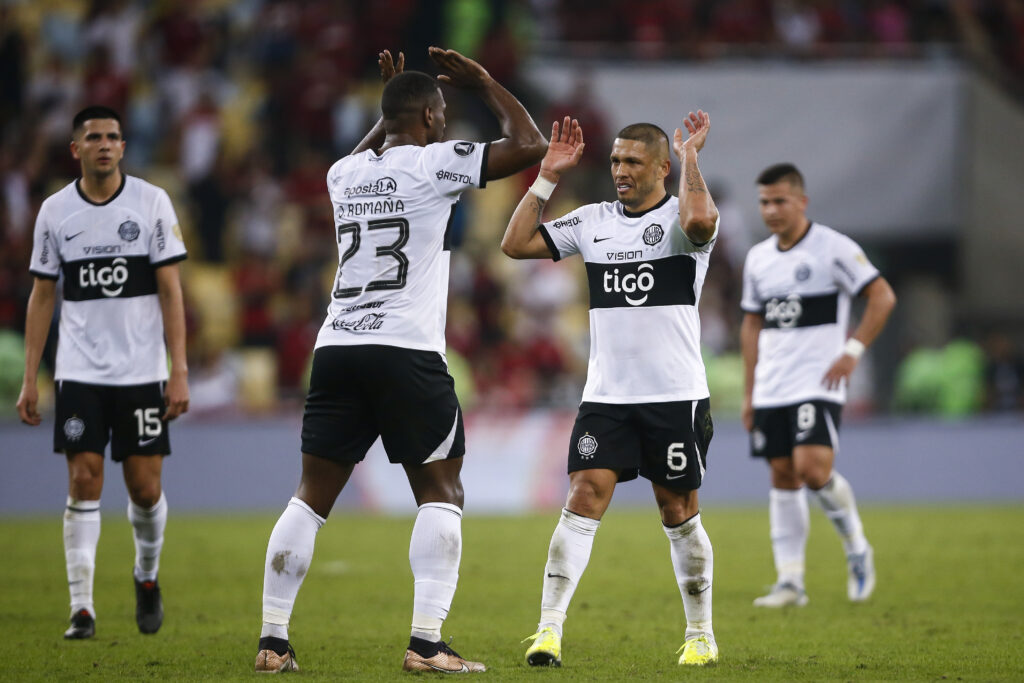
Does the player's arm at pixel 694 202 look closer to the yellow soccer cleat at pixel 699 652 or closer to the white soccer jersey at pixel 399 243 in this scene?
the white soccer jersey at pixel 399 243

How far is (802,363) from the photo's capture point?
9.68 metres

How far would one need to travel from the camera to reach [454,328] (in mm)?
19078

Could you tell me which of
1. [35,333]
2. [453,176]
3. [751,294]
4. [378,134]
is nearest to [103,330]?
[35,333]

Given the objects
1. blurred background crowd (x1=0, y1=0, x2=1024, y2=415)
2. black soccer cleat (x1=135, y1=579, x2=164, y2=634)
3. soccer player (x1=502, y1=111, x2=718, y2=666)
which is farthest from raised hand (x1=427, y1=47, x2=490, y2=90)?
blurred background crowd (x1=0, y1=0, x2=1024, y2=415)

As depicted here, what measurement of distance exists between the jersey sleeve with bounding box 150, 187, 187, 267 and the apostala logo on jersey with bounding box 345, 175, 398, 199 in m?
1.86

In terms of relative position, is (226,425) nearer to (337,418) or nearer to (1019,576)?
(1019,576)

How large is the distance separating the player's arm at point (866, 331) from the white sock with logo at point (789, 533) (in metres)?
0.89

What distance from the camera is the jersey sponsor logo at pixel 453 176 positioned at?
6.38m

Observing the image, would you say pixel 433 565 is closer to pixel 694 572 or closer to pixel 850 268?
pixel 694 572

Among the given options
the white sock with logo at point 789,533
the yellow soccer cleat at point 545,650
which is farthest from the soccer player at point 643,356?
the white sock with logo at point 789,533

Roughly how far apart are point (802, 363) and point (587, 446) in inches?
133

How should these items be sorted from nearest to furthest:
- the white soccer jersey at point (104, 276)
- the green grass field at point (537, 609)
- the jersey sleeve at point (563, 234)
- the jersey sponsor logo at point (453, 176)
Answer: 1. the jersey sponsor logo at point (453, 176)
2. the green grass field at point (537, 609)
3. the jersey sleeve at point (563, 234)
4. the white soccer jersey at point (104, 276)

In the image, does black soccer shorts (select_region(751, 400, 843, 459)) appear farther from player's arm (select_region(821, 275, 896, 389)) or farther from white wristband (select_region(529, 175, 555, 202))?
white wristband (select_region(529, 175, 555, 202))

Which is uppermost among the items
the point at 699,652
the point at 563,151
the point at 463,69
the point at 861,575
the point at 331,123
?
the point at 331,123
